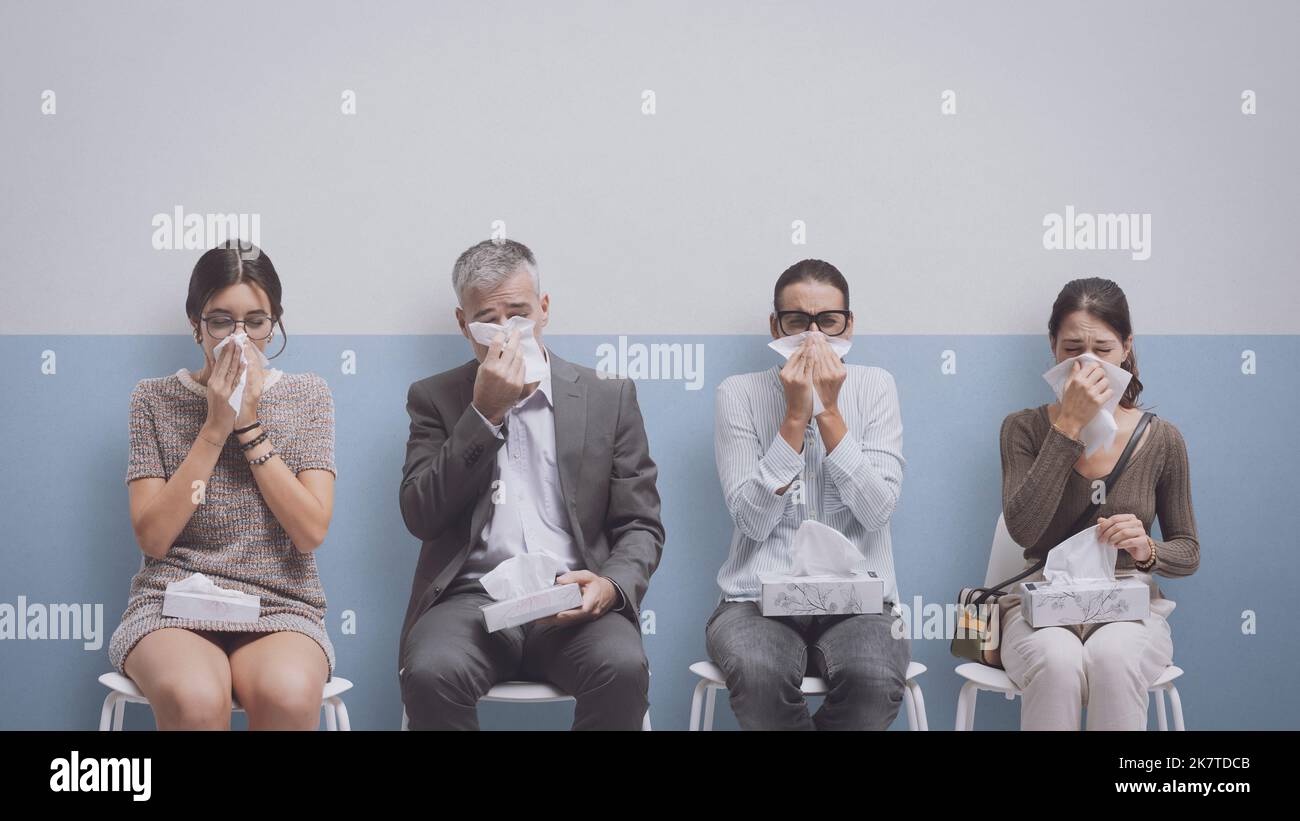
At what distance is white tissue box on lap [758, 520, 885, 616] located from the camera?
2295 millimetres

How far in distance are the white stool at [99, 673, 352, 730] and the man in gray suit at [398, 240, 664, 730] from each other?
0.16m

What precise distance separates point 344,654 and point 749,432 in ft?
3.77

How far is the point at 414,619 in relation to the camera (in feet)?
7.66

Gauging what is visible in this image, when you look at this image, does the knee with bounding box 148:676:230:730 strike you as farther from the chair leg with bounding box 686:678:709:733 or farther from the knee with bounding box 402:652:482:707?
the chair leg with bounding box 686:678:709:733

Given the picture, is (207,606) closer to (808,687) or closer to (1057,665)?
(808,687)

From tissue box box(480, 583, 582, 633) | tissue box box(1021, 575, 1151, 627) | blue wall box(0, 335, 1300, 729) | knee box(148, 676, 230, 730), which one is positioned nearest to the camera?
knee box(148, 676, 230, 730)

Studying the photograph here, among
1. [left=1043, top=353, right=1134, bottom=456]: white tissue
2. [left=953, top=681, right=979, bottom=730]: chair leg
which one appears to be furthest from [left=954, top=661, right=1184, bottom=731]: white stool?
[left=1043, top=353, right=1134, bottom=456]: white tissue

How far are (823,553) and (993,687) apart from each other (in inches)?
17.6

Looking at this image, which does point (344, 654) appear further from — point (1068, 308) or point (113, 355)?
point (1068, 308)

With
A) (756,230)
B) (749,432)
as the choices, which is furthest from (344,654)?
(756,230)

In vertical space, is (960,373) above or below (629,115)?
below

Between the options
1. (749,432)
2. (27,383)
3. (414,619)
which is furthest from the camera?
(27,383)

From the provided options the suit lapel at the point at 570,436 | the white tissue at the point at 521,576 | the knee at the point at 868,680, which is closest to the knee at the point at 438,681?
the white tissue at the point at 521,576

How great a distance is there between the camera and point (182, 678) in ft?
6.70
